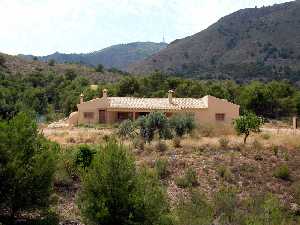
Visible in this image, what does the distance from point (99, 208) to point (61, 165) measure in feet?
27.9

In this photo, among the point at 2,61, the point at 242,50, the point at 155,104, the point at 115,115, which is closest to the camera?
the point at 155,104

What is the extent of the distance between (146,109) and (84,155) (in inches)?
875

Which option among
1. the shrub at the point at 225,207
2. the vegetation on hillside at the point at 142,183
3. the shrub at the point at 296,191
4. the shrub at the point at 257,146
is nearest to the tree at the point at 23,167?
the vegetation on hillside at the point at 142,183

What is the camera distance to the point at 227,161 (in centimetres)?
3200

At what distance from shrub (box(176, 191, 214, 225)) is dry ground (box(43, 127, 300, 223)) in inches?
118

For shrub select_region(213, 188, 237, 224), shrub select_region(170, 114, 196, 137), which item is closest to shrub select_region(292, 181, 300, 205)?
shrub select_region(213, 188, 237, 224)

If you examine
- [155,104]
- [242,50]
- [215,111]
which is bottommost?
[215,111]

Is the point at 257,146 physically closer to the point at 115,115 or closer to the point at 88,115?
the point at 115,115

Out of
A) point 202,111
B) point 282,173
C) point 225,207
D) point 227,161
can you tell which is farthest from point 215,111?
point 225,207

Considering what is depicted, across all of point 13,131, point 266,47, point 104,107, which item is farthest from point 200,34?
point 13,131

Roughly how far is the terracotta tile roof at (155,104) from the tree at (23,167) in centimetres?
2748

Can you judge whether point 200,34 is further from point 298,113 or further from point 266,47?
point 298,113

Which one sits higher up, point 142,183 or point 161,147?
point 142,183

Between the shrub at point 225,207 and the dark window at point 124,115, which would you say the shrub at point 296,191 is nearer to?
the shrub at point 225,207
